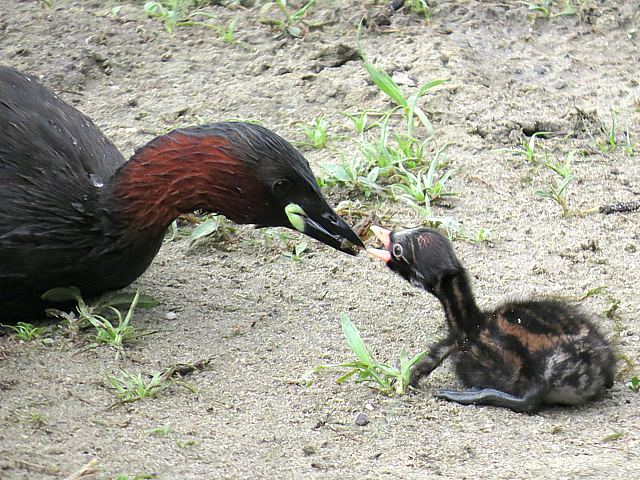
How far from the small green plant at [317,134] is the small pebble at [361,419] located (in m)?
2.59

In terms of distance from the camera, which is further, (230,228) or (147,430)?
(230,228)

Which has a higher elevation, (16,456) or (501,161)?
(16,456)

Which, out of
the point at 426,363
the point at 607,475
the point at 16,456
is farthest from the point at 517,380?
the point at 16,456

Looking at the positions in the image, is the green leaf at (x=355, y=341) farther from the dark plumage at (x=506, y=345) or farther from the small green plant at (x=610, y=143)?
the small green plant at (x=610, y=143)

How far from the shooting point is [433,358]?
4.93 meters

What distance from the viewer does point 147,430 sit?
4.41 m

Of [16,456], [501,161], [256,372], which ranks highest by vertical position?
[16,456]

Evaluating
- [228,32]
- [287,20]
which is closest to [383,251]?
[228,32]

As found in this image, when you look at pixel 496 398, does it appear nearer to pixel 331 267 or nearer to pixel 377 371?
pixel 377 371

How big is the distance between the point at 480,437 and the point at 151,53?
4.45 m

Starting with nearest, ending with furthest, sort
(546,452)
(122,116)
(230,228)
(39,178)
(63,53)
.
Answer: (546,452)
(39,178)
(230,228)
(122,116)
(63,53)

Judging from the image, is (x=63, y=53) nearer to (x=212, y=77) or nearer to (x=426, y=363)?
(x=212, y=77)

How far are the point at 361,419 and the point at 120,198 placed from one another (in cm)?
150

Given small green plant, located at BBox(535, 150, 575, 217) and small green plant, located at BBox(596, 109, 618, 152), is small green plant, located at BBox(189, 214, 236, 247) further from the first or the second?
small green plant, located at BBox(596, 109, 618, 152)
